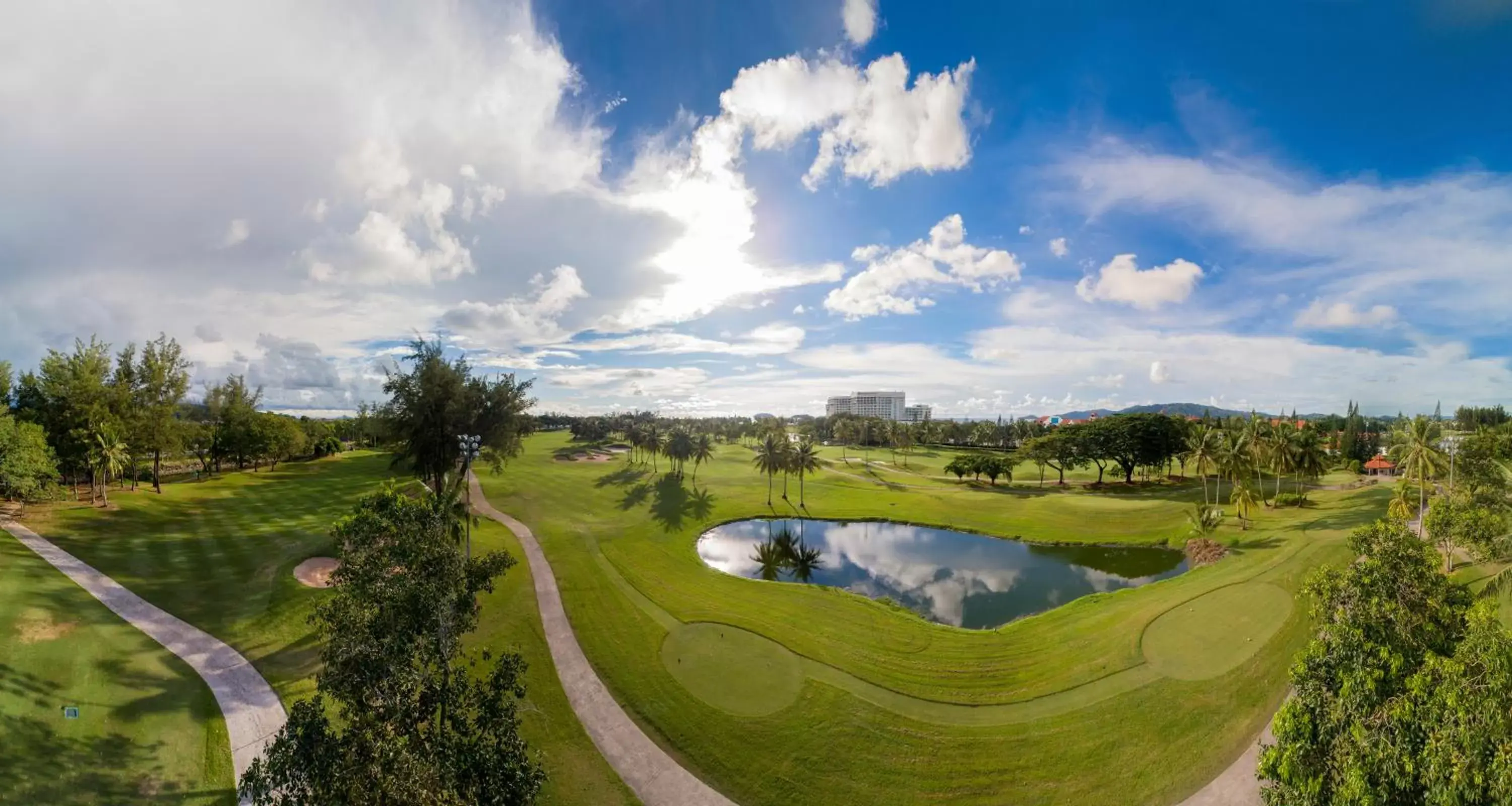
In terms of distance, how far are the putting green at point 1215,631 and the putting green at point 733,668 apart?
16.7 metres

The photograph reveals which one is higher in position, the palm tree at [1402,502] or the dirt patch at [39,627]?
the palm tree at [1402,502]

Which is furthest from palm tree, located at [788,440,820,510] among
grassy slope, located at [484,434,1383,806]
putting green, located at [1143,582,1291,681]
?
putting green, located at [1143,582,1291,681]

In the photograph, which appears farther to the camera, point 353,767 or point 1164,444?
point 1164,444

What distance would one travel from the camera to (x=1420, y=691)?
40.6 ft

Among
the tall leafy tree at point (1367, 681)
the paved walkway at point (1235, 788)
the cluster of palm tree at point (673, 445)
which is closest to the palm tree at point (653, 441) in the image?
the cluster of palm tree at point (673, 445)

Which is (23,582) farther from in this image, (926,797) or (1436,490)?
(1436,490)

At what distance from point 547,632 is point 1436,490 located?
80448mm

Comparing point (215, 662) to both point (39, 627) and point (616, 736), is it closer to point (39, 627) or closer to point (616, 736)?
point (39, 627)

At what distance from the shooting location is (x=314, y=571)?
110 ft

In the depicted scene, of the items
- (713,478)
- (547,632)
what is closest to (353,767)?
(547,632)

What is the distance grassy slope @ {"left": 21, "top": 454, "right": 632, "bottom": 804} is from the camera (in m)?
21.0

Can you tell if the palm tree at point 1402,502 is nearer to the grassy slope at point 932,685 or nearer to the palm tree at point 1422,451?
the palm tree at point 1422,451

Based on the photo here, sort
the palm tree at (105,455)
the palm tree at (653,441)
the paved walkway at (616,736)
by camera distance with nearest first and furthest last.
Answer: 1. the paved walkway at (616,736)
2. the palm tree at (105,455)
3. the palm tree at (653,441)

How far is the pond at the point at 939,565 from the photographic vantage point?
38406mm
